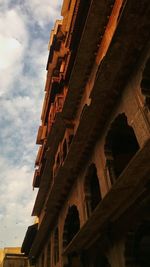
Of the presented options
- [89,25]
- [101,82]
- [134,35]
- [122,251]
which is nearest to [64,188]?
[122,251]

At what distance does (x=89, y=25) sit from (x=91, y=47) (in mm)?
829

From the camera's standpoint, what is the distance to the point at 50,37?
18828 mm

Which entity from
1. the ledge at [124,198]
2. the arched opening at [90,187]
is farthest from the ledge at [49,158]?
the ledge at [124,198]

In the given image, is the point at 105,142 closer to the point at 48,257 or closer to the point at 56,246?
the point at 56,246

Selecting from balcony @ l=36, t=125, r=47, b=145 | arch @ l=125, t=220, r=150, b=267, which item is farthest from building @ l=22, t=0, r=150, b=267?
balcony @ l=36, t=125, r=47, b=145

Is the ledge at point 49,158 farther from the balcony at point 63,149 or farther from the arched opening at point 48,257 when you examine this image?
the arched opening at point 48,257

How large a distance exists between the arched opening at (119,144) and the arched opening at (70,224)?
2.97m

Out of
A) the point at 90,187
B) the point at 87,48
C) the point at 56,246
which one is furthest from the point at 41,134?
the point at 87,48

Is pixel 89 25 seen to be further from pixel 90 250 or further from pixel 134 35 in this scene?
pixel 90 250

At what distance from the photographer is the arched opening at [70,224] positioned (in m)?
12.0

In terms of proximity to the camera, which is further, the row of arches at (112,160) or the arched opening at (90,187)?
the arched opening at (90,187)

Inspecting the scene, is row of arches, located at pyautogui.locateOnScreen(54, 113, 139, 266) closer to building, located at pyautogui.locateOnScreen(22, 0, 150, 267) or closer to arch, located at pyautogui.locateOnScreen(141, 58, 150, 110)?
building, located at pyautogui.locateOnScreen(22, 0, 150, 267)

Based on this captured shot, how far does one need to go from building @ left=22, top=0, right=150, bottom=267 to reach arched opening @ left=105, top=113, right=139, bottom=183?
0.09 ft

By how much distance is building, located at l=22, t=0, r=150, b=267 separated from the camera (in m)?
6.62
